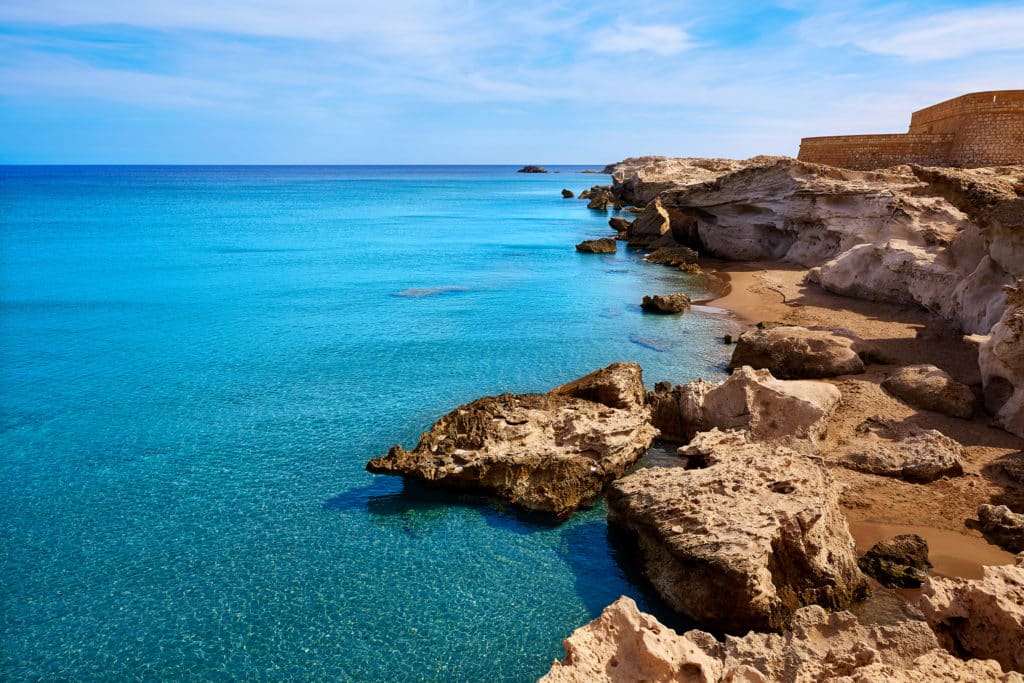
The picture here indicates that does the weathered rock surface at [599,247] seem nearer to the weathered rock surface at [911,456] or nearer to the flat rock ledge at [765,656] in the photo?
the weathered rock surface at [911,456]

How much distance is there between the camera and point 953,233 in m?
18.5

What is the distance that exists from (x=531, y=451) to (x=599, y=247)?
28841 millimetres

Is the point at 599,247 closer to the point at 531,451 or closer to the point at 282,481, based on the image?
the point at 531,451

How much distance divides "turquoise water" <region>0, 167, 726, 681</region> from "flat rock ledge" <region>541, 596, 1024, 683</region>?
1788 mm

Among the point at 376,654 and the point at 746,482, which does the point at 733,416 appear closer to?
the point at 746,482

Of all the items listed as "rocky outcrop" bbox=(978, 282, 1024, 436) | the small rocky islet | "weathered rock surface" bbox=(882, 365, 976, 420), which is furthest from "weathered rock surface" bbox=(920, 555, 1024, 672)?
"weathered rock surface" bbox=(882, 365, 976, 420)

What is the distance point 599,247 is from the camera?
124 ft

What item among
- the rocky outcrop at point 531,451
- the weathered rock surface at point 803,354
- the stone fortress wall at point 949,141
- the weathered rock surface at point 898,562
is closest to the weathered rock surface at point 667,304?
the weathered rock surface at point 803,354

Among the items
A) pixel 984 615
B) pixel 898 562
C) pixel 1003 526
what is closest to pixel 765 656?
pixel 984 615

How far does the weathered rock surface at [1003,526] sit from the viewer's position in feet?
26.6

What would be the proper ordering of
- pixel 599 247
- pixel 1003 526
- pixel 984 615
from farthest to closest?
pixel 599 247, pixel 1003 526, pixel 984 615

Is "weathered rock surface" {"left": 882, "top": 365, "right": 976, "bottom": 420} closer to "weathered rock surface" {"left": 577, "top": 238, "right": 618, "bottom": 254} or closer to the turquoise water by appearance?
the turquoise water

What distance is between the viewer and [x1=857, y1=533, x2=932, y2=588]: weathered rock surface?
7.70 meters

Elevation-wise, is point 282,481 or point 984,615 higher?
point 984,615
